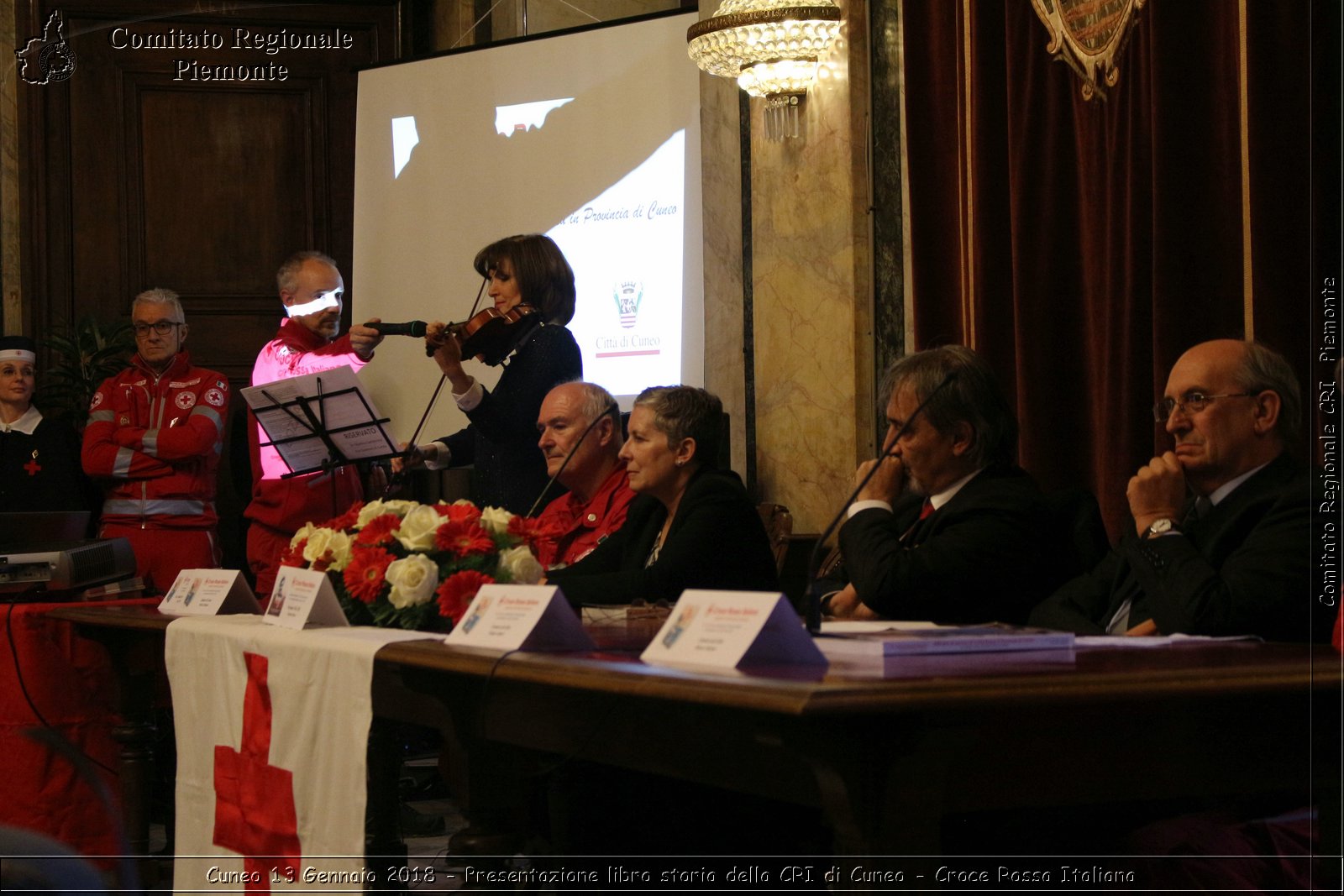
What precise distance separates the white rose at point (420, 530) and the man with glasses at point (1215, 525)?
41.0 inches

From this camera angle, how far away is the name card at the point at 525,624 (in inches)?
76.4

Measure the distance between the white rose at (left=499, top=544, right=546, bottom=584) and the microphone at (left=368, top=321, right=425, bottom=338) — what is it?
5.99 ft

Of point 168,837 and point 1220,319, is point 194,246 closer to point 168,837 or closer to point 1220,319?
Result: point 168,837

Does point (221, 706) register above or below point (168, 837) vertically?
above

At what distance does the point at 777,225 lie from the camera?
5.17 metres

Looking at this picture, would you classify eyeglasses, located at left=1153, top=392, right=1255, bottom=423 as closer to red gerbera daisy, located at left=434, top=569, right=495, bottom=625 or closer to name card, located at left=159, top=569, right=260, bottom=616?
red gerbera daisy, located at left=434, top=569, right=495, bottom=625

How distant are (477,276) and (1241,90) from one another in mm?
3252

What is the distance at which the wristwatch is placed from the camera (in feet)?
7.77

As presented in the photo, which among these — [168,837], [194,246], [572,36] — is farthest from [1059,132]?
[194,246]

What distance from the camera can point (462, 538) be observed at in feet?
8.32

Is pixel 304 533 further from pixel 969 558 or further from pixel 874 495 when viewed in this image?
pixel 969 558

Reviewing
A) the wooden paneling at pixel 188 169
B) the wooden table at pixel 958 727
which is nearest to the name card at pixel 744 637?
the wooden table at pixel 958 727

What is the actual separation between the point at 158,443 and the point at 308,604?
288 centimetres

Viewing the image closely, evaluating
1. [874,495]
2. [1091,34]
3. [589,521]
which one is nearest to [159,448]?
[589,521]
